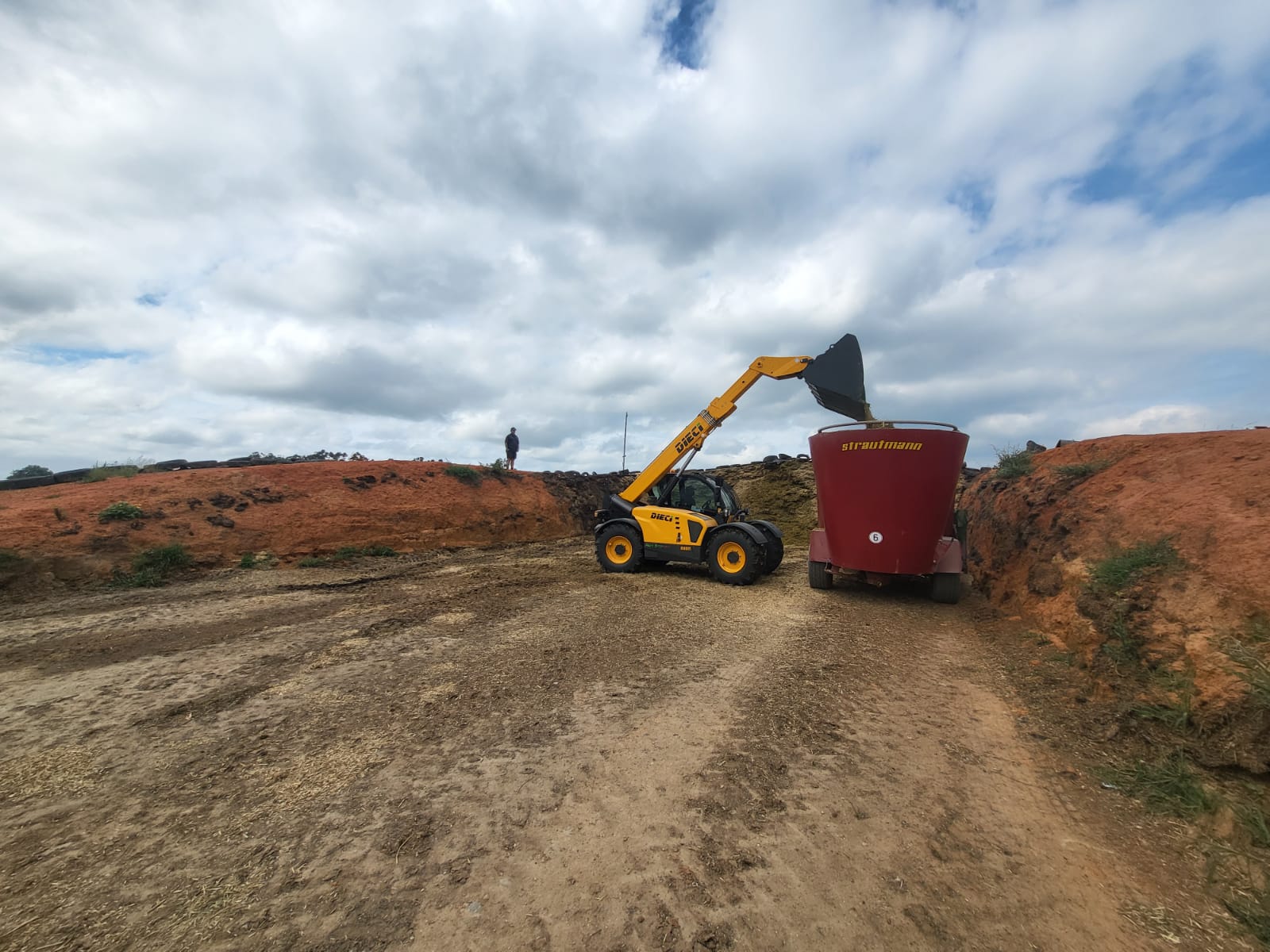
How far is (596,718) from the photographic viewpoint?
4.20 meters

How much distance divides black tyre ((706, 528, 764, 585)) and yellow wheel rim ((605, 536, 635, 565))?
1746 mm

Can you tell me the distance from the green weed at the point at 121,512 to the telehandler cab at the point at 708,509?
30.1ft

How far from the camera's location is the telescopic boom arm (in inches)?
400

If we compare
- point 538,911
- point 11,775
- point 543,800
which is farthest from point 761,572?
point 11,775

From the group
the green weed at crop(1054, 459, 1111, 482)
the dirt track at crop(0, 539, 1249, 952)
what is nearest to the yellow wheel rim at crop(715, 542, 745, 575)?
the dirt track at crop(0, 539, 1249, 952)

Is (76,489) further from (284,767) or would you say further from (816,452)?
(816,452)

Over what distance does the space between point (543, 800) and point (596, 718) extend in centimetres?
111

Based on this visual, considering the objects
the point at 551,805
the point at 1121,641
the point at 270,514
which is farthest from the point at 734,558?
the point at 270,514

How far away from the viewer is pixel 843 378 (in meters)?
9.34

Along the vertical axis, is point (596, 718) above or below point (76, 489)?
below

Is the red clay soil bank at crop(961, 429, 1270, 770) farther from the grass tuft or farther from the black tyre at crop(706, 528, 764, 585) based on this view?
the grass tuft

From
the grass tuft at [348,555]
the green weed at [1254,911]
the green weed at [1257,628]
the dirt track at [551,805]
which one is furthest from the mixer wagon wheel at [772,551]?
the grass tuft at [348,555]

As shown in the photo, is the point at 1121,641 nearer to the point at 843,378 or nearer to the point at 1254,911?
the point at 1254,911

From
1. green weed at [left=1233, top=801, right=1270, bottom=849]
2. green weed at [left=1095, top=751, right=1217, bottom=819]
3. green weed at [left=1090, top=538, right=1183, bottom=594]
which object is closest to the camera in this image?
green weed at [left=1233, top=801, right=1270, bottom=849]
